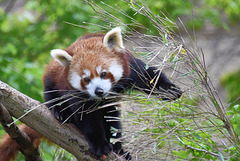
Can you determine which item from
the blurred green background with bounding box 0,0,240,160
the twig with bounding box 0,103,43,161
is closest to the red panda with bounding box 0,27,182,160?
the twig with bounding box 0,103,43,161

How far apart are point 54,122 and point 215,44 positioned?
5624 millimetres

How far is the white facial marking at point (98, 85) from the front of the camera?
2.60 m

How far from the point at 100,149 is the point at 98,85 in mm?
485

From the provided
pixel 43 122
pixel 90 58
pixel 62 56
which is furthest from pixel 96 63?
pixel 43 122

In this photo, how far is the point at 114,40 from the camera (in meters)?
2.77

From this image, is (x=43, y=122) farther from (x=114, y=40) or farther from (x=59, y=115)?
(x=114, y=40)

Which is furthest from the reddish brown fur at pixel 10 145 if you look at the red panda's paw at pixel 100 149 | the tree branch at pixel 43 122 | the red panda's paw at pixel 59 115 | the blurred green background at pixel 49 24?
the blurred green background at pixel 49 24

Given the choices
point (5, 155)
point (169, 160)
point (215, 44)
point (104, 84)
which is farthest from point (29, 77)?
point (215, 44)

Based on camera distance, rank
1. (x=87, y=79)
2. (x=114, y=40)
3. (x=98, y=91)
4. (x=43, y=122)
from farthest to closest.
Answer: (x=114, y=40) → (x=87, y=79) → (x=98, y=91) → (x=43, y=122)

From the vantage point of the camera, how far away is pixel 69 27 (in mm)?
5113

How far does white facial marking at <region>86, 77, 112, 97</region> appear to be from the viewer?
2.60 metres

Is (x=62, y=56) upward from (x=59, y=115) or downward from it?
upward

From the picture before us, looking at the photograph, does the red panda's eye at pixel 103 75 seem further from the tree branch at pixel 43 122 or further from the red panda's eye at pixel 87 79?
the tree branch at pixel 43 122

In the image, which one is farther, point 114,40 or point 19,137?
point 114,40
